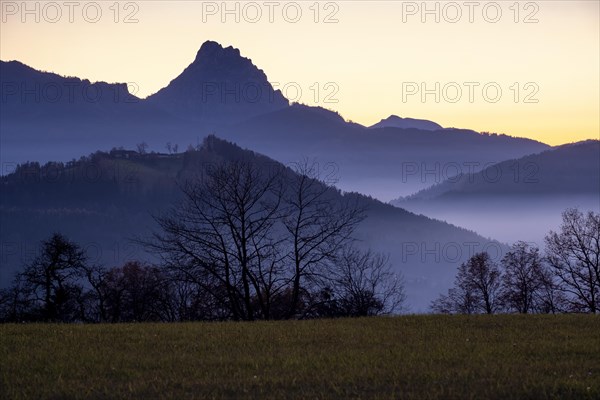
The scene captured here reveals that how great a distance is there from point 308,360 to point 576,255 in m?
46.6

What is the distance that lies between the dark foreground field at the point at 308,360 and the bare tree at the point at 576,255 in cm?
3666

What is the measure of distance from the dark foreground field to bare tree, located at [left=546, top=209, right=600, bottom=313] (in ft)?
120

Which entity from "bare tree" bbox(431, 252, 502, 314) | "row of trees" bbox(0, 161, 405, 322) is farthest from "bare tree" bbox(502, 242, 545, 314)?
"row of trees" bbox(0, 161, 405, 322)

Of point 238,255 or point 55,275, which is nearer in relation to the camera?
point 238,255

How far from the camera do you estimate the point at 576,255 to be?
57375 millimetres

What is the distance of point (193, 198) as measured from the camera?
1319 inches

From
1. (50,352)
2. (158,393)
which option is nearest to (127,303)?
(50,352)

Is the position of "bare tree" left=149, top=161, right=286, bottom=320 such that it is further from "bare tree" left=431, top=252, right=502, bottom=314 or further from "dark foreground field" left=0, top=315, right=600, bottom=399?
"bare tree" left=431, top=252, right=502, bottom=314

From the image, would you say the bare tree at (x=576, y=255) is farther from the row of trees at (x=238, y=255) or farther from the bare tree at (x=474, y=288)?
the row of trees at (x=238, y=255)

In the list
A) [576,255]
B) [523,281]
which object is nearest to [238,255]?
[576,255]

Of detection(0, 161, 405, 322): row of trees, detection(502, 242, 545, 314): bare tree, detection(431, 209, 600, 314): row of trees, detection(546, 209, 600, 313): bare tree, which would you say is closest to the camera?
detection(0, 161, 405, 322): row of trees

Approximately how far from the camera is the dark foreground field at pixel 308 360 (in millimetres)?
12867

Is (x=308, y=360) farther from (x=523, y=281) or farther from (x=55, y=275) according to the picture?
(x=523, y=281)

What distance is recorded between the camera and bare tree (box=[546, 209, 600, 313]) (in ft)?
183
